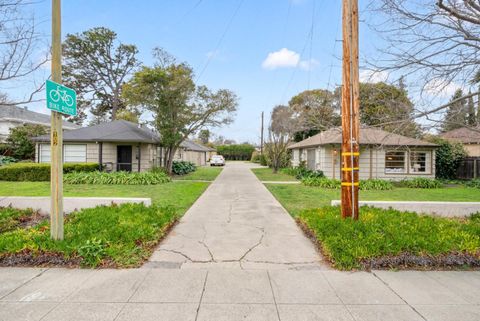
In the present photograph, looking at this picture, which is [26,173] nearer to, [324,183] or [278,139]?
[324,183]

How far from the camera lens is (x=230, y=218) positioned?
6.68m

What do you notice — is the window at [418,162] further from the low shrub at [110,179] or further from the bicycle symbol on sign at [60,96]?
the bicycle symbol on sign at [60,96]

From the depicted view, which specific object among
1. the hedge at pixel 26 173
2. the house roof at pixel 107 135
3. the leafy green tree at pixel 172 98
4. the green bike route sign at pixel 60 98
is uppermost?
the leafy green tree at pixel 172 98

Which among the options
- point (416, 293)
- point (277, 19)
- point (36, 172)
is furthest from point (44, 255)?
point (36, 172)

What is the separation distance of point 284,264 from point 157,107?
15.0m

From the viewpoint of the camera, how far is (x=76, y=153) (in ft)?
55.1

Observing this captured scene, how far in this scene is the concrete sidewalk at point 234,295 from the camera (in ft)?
8.70

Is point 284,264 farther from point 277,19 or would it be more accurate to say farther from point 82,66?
point 82,66

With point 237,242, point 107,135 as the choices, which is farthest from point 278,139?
point 237,242

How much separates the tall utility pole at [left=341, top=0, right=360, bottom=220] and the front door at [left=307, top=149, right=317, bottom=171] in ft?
40.7

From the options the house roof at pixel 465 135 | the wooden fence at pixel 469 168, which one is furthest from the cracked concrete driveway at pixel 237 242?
the wooden fence at pixel 469 168

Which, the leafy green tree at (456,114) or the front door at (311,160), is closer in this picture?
the leafy green tree at (456,114)

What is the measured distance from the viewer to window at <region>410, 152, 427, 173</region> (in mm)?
15461

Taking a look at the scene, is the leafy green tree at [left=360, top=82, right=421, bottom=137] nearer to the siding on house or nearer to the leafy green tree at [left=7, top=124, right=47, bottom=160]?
the siding on house
